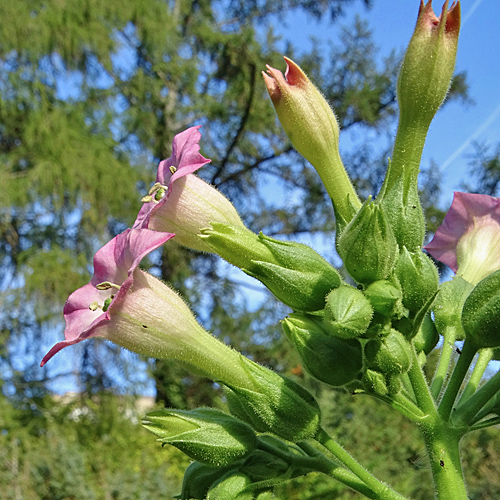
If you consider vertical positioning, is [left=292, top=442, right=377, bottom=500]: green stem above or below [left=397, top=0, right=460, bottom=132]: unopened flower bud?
below

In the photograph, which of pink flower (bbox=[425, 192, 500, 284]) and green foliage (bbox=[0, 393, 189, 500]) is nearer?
pink flower (bbox=[425, 192, 500, 284])

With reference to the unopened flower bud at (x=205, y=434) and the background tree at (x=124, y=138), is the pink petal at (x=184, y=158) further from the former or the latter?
the background tree at (x=124, y=138)

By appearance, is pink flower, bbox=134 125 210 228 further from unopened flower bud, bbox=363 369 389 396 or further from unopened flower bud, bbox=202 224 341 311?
unopened flower bud, bbox=363 369 389 396

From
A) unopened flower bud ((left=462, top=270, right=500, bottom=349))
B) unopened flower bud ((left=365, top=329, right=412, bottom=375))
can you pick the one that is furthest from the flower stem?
unopened flower bud ((left=462, top=270, right=500, bottom=349))

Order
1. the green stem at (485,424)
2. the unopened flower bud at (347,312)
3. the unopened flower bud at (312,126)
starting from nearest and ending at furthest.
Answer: the unopened flower bud at (347,312)
the green stem at (485,424)
the unopened flower bud at (312,126)

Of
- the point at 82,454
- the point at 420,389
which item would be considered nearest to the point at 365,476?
the point at 420,389

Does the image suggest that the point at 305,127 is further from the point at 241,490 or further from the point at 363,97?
the point at 363,97

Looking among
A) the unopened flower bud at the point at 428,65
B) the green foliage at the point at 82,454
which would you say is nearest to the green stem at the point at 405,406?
the unopened flower bud at the point at 428,65

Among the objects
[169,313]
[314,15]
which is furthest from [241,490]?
[314,15]
